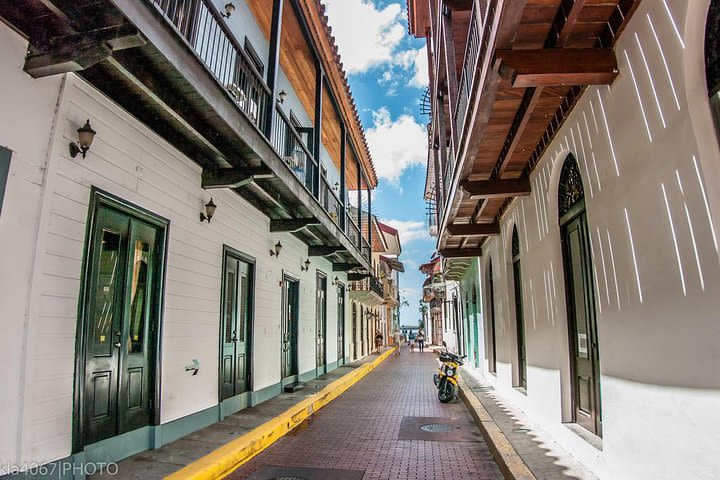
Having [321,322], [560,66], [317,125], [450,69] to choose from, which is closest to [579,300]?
[560,66]

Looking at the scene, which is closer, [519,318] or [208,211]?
[208,211]

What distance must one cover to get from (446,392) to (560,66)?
7.48m

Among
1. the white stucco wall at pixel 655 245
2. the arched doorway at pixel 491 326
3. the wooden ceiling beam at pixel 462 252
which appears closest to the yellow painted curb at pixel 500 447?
the white stucco wall at pixel 655 245

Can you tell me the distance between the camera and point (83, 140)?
4250 millimetres

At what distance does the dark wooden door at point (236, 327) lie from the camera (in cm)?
746

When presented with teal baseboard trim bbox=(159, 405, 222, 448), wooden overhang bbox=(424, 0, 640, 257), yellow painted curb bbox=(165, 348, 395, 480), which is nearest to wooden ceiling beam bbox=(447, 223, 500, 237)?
wooden overhang bbox=(424, 0, 640, 257)

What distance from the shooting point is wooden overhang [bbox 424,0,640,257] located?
343 centimetres

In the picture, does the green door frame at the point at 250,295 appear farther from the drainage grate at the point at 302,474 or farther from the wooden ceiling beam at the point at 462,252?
the wooden ceiling beam at the point at 462,252

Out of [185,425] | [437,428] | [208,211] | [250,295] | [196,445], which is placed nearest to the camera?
[196,445]

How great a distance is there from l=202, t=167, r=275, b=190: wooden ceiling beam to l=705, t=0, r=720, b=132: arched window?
A: 5052mm

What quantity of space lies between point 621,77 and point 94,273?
4.92m

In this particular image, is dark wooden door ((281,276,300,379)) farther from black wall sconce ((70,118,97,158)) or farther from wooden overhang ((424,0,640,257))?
black wall sconce ((70,118,97,158))

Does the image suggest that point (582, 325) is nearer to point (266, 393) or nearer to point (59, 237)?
point (59, 237)

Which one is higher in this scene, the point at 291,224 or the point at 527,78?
the point at 291,224
